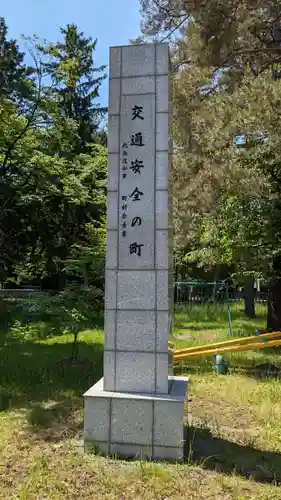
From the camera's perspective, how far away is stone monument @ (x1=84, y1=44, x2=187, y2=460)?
3.67 metres

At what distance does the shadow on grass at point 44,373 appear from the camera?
534 cm

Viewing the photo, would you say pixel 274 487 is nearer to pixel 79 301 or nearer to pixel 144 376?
pixel 144 376

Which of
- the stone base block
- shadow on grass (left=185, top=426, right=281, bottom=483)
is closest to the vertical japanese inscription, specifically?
the stone base block

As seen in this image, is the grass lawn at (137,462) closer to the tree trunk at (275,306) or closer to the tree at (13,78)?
the tree trunk at (275,306)

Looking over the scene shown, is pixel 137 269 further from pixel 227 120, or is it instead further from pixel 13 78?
pixel 13 78

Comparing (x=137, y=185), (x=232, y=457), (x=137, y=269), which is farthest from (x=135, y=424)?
(x=137, y=185)

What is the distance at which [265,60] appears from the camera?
885 cm

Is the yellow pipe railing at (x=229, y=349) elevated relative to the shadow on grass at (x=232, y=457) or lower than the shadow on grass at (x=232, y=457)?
elevated

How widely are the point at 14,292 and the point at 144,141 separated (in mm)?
18843

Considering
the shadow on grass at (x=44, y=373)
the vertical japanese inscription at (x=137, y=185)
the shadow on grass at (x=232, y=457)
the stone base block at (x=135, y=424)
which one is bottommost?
the shadow on grass at (x=232, y=457)

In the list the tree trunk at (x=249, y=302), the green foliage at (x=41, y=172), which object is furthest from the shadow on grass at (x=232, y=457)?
the tree trunk at (x=249, y=302)

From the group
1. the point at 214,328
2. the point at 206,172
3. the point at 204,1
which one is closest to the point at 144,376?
the point at 206,172

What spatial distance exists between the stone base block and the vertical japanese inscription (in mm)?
1168

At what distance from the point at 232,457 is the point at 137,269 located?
1.84 meters
